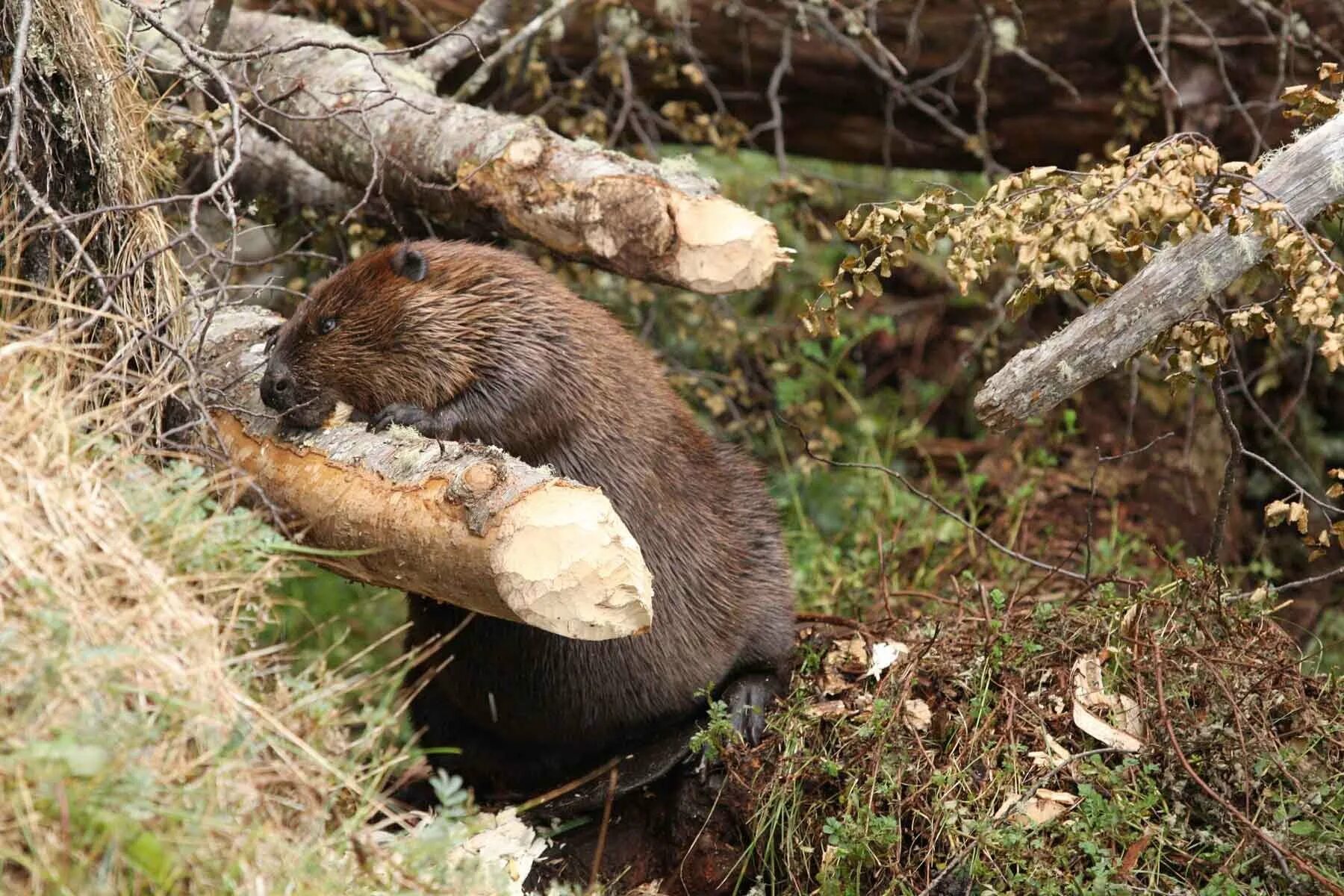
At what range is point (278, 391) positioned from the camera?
408 cm

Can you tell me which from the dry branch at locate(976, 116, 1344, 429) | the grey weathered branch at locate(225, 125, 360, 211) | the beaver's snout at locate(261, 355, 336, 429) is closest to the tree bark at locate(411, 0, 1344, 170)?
the grey weathered branch at locate(225, 125, 360, 211)

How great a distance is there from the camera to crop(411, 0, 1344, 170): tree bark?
6035 mm

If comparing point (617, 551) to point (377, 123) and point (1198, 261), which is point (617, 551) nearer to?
point (1198, 261)

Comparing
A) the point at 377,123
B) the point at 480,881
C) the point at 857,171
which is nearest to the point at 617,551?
the point at 480,881

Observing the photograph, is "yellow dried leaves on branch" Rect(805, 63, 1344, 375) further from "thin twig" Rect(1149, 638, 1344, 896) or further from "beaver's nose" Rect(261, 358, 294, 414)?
"beaver's nose" Rect(261, 358, 294, 414)

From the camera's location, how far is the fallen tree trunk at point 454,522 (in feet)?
10.6

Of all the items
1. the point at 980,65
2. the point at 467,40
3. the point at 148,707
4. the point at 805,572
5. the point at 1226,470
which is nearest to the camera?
the point at 148,707

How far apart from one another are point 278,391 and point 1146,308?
2.41 m

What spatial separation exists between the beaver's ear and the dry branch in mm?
1792

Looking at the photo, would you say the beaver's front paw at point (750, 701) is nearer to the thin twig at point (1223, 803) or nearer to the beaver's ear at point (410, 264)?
the thin twig at point (1223, 803)

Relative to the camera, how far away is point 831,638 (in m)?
4.88

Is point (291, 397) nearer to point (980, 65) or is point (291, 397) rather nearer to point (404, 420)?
point (404, 420)

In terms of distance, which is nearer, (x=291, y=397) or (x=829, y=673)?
(x=291, y=397)

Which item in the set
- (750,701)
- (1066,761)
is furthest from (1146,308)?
(750,701)
